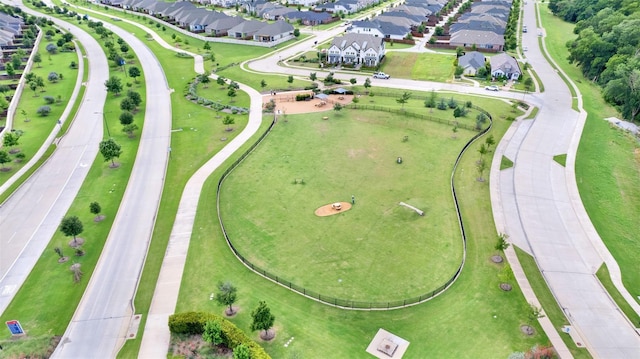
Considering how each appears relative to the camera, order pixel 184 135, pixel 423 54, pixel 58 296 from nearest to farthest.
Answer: pixel 58 296 < pixel 184 135 < pixel 423 54

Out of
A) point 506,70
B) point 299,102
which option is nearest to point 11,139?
point 299,102

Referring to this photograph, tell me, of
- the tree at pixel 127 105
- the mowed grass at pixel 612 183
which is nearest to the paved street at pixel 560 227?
the mowed grass at pixel 612 183

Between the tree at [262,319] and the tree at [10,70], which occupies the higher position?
the tree at [10,70]

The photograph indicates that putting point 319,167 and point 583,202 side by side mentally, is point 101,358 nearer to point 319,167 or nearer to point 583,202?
point 319,167

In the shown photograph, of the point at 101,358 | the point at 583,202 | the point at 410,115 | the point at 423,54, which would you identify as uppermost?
the point at 423,54

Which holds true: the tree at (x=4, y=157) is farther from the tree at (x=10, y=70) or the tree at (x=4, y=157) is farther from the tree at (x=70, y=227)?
the tree at (x=10, y=70)

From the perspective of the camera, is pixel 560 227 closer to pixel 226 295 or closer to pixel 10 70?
pixel 226 295

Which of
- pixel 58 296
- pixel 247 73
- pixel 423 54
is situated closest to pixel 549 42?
pixel 423 54
